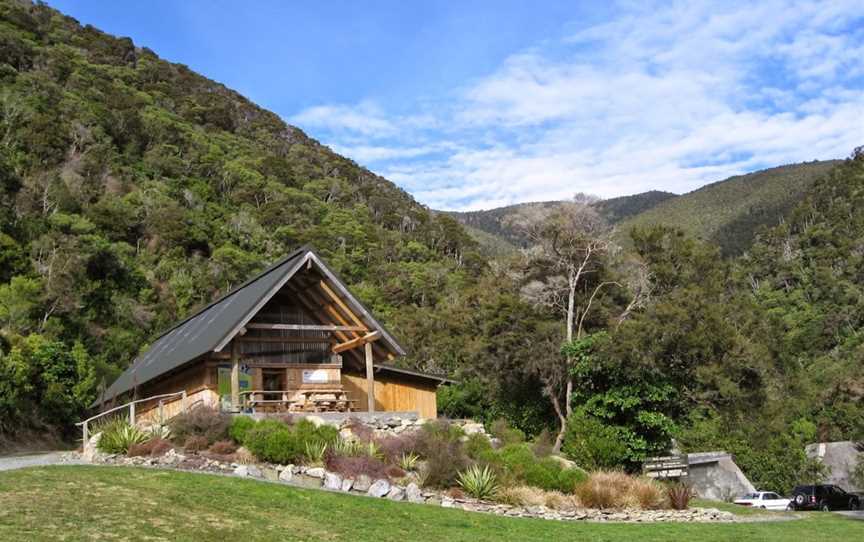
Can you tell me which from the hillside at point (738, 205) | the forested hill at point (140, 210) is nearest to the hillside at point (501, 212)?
the hillside at point (738, 205)

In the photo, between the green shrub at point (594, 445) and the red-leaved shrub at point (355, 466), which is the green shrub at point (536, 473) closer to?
the red-leaved shrub at point (355, 466)

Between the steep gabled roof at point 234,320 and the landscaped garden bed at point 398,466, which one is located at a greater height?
the steep gabled roof at point 234,320

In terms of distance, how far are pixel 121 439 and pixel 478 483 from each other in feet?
30.3

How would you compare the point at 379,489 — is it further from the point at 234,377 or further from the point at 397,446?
the point at 234,377

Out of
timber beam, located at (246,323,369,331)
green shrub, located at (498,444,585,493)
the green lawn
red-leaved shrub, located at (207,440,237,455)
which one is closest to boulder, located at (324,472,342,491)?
the green lawn

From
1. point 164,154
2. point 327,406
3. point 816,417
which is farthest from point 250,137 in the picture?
point 327,406

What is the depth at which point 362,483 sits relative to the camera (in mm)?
19250

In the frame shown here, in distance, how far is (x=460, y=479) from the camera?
2039cm

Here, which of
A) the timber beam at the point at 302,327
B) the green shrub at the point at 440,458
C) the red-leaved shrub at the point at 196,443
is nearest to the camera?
the green shrub at the point at 440,458

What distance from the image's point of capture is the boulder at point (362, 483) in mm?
19119

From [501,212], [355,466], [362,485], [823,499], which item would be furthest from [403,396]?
[501,212]

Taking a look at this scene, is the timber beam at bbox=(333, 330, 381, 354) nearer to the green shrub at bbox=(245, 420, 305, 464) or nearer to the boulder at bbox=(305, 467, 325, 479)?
the green shrub at bbox=(245, 420, 305, 464)

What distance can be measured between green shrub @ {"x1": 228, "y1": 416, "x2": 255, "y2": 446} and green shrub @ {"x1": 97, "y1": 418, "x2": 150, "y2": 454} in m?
2.20

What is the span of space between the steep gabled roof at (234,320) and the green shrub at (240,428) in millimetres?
3477
